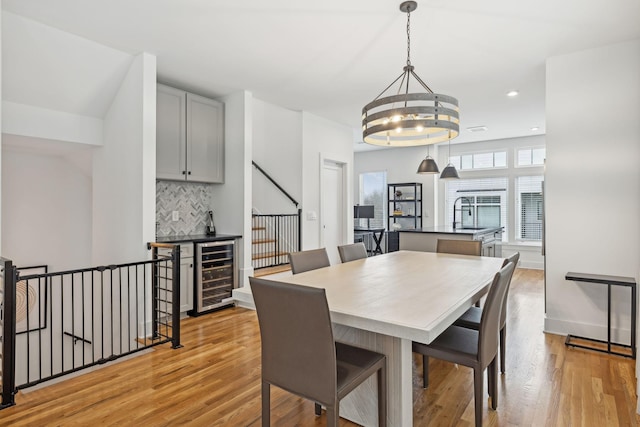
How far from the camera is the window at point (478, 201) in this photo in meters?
7.82

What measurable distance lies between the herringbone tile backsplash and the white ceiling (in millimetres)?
1246

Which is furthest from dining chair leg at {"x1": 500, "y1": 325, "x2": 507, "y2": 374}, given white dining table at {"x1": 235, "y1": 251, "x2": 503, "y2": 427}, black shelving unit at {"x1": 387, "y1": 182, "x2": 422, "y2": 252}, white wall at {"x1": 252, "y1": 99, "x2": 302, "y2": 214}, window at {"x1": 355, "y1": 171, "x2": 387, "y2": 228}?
window at {"x1": 355, "y1": 171, "x2": 387, "y2": 228}

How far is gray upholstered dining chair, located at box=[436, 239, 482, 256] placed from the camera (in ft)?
11.9

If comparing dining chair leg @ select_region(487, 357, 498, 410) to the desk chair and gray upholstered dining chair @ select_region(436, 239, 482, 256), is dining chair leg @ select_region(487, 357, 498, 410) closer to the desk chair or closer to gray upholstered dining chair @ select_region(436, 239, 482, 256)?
the desk chair

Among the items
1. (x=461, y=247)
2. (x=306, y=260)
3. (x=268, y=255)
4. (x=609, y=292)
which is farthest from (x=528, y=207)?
(x=306, y=260)

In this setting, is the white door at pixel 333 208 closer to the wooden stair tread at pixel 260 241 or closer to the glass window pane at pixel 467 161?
the wooden stair tread at pixel 260 241

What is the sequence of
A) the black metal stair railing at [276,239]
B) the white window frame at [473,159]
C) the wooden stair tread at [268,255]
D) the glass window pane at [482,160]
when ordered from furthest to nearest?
the glass window pane at [482,160] < the white window frame at [473,159] < the black metal stair railing at [276,239] < the wooden stair tread at [268,255]

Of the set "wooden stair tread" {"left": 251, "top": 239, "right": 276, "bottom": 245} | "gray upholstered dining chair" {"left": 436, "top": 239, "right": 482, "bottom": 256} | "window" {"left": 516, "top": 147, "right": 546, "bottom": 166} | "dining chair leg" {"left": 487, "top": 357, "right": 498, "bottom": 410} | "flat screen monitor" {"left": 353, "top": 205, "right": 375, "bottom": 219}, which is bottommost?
"dining chair leg" {"left": 487, "top": 357, "right": 498, "bottom": 410}

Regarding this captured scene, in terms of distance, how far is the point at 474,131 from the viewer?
6906 millimetres

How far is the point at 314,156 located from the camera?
226 inches

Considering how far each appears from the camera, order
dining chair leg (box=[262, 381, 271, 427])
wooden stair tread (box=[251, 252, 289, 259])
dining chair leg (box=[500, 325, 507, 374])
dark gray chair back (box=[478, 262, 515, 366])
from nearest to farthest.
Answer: dining chair leg (box=[262, 381, 271, 427]), dark gray chair back (box=[478, 262, 515, 366]), dining chair leg (box=[500, 325, 507, 374]), wooden stair tread (box=[251, 252, 289, 259])

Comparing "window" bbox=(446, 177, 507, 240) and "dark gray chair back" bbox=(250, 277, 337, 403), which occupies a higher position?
"window" bbox=(446, 177, 507, 240)

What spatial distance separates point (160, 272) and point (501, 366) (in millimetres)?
3338

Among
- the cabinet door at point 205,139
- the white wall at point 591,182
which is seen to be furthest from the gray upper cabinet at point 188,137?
the white wall at point 591,182
